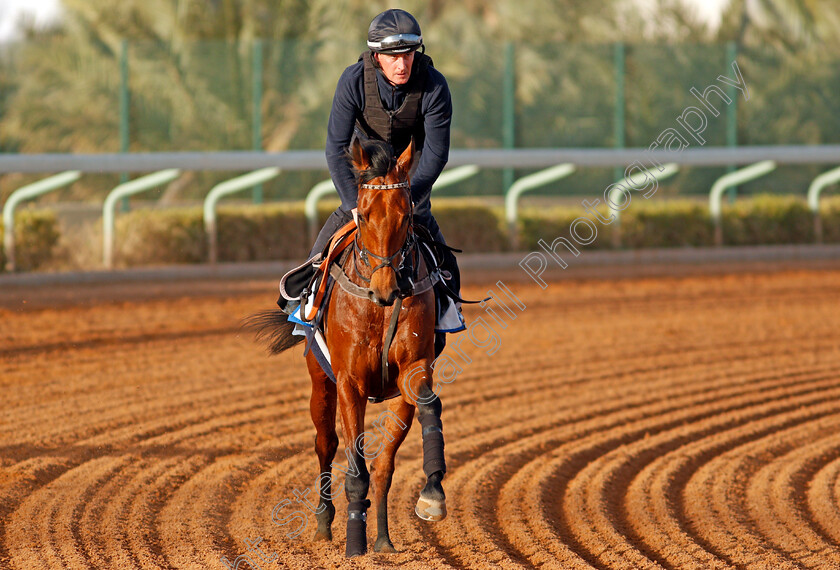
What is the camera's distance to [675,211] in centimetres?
1644

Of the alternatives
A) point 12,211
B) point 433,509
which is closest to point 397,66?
point 433,509

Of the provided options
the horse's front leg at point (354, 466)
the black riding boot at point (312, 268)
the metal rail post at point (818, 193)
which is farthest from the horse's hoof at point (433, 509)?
the metal rail post at point (818, 193)

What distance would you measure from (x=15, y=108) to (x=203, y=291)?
Answer: 6215mm

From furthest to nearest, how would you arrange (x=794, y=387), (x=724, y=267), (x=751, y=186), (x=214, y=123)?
1. (x=751, y=186)
2. (x=214, y=123)
3. (x=724, y=267)
4. (x=794, y=387)

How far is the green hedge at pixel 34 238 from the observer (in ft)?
41.7

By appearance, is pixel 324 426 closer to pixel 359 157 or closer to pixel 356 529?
pixel 356 529

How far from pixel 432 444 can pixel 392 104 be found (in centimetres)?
157

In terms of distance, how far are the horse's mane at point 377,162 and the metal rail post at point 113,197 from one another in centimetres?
950

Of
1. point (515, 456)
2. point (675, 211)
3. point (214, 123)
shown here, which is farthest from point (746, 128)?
point (515, 456)

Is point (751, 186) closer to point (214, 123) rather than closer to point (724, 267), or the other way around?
point (724, 267)

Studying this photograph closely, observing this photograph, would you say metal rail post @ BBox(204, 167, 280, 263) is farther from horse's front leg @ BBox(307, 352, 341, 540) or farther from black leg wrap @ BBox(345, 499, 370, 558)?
black leg wrap @ BBox(345, 499, 370, 558)

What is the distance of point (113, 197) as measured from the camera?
13.0 m

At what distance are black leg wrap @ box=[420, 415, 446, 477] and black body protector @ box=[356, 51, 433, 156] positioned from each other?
4.06ft

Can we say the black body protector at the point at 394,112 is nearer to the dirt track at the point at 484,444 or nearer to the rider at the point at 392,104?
the rider at the point at 392,104
